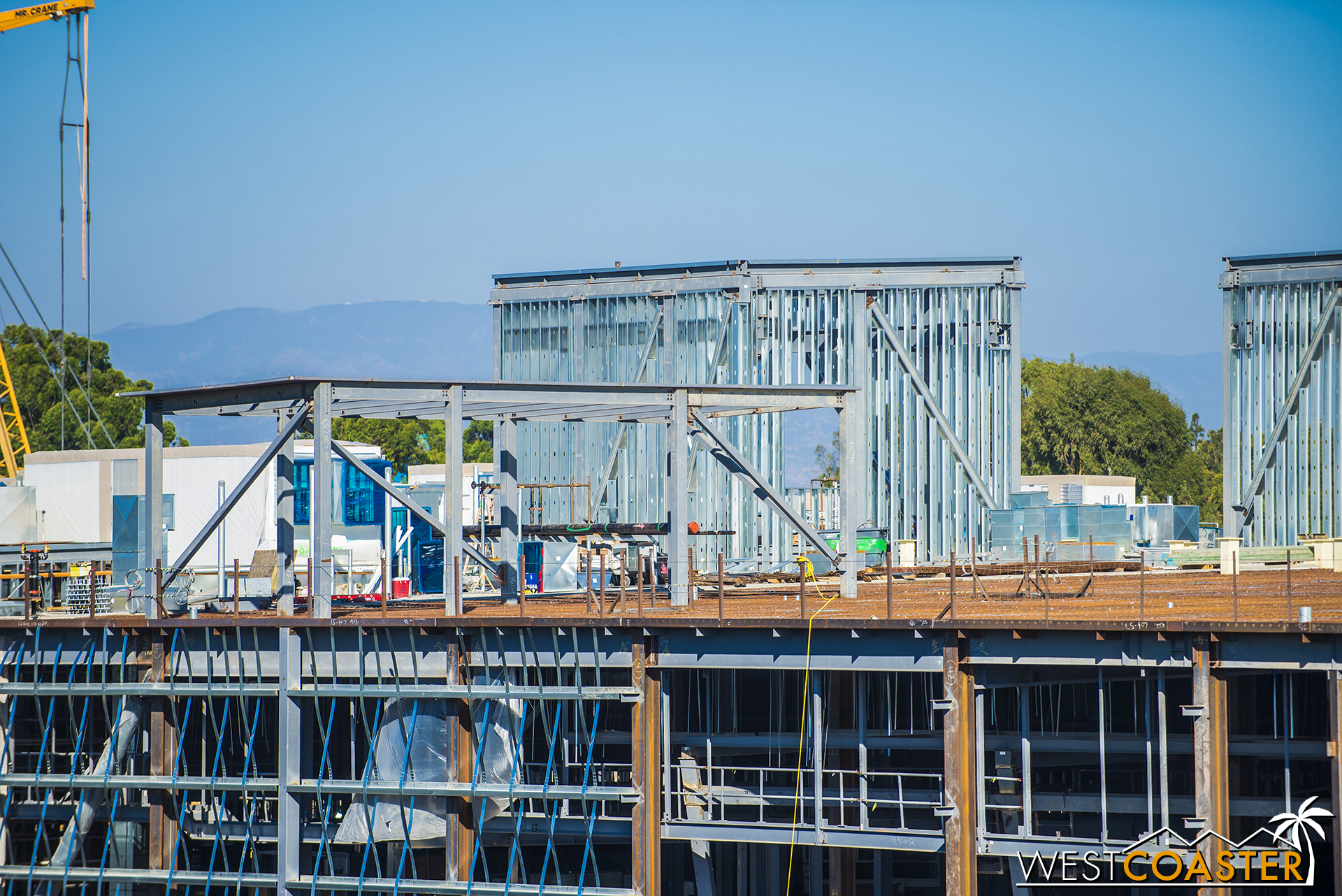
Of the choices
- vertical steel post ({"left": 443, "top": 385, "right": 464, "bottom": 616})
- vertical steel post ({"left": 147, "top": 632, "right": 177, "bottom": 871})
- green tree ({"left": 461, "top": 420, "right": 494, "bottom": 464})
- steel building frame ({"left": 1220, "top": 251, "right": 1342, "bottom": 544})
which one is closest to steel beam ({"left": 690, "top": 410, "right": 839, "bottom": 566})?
vertical steel post ({"left": 443, "top": 385, "right": 464, "bottom": 616})

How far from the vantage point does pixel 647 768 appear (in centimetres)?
2716

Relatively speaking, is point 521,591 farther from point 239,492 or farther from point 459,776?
point 239,492

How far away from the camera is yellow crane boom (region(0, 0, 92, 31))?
58.3 m

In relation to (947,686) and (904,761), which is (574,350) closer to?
(904,761)

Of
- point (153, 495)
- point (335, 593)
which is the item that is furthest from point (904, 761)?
point (153, 495)

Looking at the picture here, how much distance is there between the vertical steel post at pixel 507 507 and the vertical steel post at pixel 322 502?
16.3 feet

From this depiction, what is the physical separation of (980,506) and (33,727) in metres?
28.9

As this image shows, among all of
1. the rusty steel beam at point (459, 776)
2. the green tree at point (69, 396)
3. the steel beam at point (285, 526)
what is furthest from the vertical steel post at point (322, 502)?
the green tree at point (69, 396)

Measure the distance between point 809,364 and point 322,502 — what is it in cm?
2105

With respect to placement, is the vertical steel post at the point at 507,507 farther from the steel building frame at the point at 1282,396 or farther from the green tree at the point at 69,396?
the green tree at the point at 69,396

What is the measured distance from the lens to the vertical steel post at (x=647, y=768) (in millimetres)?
26953

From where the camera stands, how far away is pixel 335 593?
35781mm

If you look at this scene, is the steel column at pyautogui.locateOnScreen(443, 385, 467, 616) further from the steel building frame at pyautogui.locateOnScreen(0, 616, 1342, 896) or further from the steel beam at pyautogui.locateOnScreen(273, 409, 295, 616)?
the steel beam at pyautogui.locateOnScreen(273, 409, 295, 616)

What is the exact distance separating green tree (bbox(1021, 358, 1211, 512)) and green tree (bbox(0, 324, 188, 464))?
201ft
